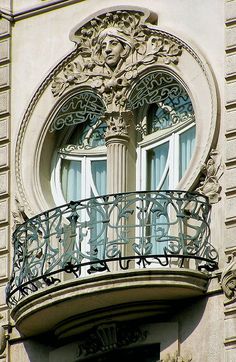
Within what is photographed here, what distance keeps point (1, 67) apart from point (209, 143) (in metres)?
3.52

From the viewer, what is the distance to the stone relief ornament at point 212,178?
97.0 feet

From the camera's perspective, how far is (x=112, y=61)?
30812mm

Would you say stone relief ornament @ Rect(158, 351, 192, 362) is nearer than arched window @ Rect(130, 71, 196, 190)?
Yes

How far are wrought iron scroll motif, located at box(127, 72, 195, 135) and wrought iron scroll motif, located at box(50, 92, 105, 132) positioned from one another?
0.62 meters

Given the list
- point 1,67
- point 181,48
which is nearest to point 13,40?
point 1,67

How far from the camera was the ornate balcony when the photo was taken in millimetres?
29000

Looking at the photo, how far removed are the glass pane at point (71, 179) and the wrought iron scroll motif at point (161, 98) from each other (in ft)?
3.57

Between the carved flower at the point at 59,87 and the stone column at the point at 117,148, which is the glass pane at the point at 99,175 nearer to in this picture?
the stone column at the point at 117,148

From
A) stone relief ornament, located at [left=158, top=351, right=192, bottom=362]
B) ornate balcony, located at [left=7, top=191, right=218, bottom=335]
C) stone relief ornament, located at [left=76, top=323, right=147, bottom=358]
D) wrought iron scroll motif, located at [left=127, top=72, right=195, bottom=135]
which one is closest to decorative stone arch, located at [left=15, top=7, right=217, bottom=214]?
wrought iron scroll motif, located at [left=127, top=72, right=195, bottom=135]

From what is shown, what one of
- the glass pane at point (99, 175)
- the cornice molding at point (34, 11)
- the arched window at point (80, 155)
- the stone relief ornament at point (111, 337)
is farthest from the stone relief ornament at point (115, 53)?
the stone relief ornament at point (111, 337)

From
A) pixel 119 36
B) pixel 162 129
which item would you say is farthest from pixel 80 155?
pixel 119 36

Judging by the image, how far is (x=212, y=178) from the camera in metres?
29.6

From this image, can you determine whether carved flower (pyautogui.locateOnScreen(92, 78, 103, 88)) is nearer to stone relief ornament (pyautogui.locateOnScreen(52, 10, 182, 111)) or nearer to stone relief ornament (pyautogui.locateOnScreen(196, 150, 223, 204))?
stone relief ornament (pyautogui.locateOnScreen(52, 10, 182, 111))

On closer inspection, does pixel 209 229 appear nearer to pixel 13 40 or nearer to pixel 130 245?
pixel 130 245
